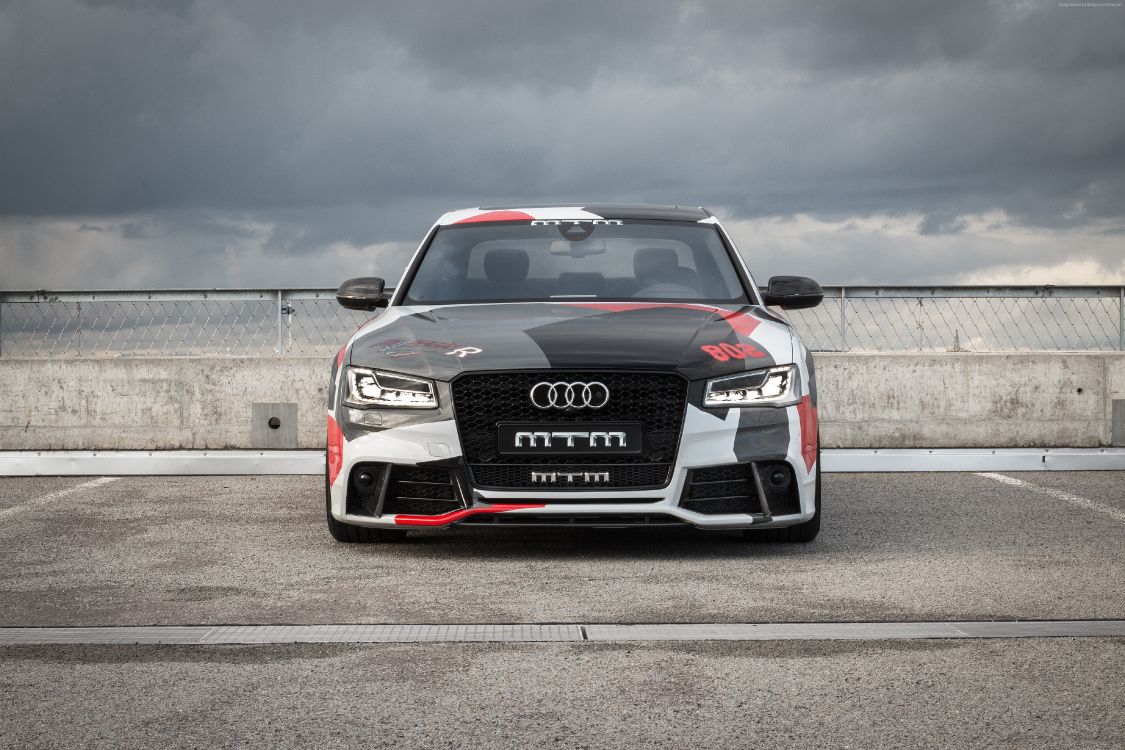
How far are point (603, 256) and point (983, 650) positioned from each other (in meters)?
3.63

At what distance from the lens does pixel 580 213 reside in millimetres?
7855

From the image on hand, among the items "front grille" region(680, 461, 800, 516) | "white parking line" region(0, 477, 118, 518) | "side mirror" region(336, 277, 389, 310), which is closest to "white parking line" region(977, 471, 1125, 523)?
"front grille" region(680, 461, 800, 516)

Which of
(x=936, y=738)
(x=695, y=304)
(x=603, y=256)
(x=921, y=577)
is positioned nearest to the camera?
(x=936, y=738)

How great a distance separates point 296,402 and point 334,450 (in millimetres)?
4597

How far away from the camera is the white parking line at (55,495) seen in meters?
8.20

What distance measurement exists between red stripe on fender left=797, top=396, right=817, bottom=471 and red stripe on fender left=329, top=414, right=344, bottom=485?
6.82 ft

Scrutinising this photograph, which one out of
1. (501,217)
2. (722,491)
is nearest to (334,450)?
(722,491)

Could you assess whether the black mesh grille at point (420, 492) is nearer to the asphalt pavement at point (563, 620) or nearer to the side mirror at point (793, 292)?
the asphalt pavement at point (563, 620)

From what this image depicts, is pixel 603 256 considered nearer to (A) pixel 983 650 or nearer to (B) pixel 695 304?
(B) pixel 695 304

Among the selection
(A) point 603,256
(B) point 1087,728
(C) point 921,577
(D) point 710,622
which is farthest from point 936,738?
(A) point 603,256

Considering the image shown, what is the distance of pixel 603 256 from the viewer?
754 centimetres

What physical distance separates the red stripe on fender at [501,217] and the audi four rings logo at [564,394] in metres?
2.02

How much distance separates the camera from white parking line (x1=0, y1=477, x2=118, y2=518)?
26.9ft

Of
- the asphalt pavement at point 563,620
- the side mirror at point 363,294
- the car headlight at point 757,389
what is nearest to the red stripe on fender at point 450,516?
the asphalt pavement at point 563,620
